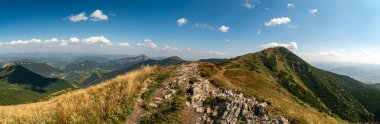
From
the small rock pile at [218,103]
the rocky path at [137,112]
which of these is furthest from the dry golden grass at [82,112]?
the small rock pile at [218,103]

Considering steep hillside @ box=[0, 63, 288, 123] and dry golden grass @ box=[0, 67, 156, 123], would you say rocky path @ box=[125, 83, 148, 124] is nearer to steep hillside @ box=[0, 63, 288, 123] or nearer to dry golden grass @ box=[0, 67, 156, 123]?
steep hillside @ box=[0, 63, 288, 123]

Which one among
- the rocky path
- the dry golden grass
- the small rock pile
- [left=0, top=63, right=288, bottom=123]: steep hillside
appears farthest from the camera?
the small rock pile

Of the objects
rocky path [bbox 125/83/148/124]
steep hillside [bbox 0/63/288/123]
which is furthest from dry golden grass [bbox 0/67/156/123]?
rocky path [bbox 125/83/148/124]

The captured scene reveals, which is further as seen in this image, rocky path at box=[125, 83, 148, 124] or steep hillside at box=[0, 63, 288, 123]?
rocky path at box=[125, 83, 148, 124]

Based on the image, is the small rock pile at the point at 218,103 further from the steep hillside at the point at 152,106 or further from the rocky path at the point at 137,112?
the rocky path at the point at 137,112

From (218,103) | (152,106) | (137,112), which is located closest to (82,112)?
(137,112)

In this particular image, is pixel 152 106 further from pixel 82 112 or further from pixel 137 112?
pixel 82 112

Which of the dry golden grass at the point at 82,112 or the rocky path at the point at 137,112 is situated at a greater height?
the dry golden grass at the point at 82,112

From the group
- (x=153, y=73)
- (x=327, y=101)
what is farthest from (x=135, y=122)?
(x=327, y=101)

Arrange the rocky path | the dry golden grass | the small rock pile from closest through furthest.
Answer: the dry golden grass, the rocky path, the small rock pile

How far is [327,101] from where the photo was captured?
177875 mm

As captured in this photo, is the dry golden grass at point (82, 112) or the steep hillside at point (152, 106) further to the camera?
the steep hillside at point (152, 106)

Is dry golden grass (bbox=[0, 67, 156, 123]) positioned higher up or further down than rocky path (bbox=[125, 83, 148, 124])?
higher up

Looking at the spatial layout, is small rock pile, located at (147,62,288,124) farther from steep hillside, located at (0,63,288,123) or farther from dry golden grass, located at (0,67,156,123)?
dry golden grass, located at (0,67,156,123)
